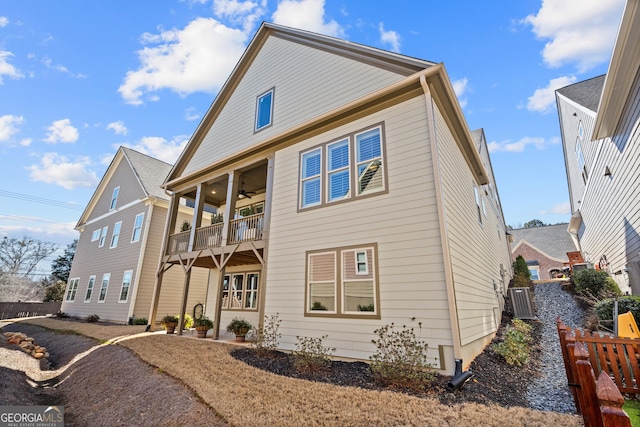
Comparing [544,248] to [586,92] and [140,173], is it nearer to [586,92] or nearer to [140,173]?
[586,92]

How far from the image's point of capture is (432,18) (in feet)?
31.7

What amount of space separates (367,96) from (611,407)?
24.8 feet

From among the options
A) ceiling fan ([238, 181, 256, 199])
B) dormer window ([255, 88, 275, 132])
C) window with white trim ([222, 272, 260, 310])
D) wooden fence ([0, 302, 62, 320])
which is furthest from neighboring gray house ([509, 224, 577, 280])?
wooden fence ([0, 302, 62, 320])

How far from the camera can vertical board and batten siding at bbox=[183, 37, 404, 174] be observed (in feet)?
28.3

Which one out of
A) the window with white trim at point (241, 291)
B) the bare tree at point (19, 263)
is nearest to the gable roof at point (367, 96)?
the window with white trim at point (241, 291)

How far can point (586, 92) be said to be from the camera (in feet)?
43.4

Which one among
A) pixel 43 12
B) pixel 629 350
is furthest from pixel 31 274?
pixel 629 350

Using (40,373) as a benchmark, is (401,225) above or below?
above

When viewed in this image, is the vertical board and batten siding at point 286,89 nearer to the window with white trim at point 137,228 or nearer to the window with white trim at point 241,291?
the window with white trim at point 241,291

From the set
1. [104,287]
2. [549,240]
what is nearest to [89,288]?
[104,287]

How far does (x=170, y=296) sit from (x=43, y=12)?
1362 cm

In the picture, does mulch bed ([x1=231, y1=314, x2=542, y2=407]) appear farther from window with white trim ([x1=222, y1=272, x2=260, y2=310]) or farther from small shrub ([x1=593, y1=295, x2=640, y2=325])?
window with white trim ([x1=222, y1=272, x2=260, y2=310])

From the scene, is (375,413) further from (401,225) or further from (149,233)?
(149,233)

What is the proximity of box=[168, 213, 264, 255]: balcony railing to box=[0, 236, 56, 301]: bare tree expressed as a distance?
3553 cm
